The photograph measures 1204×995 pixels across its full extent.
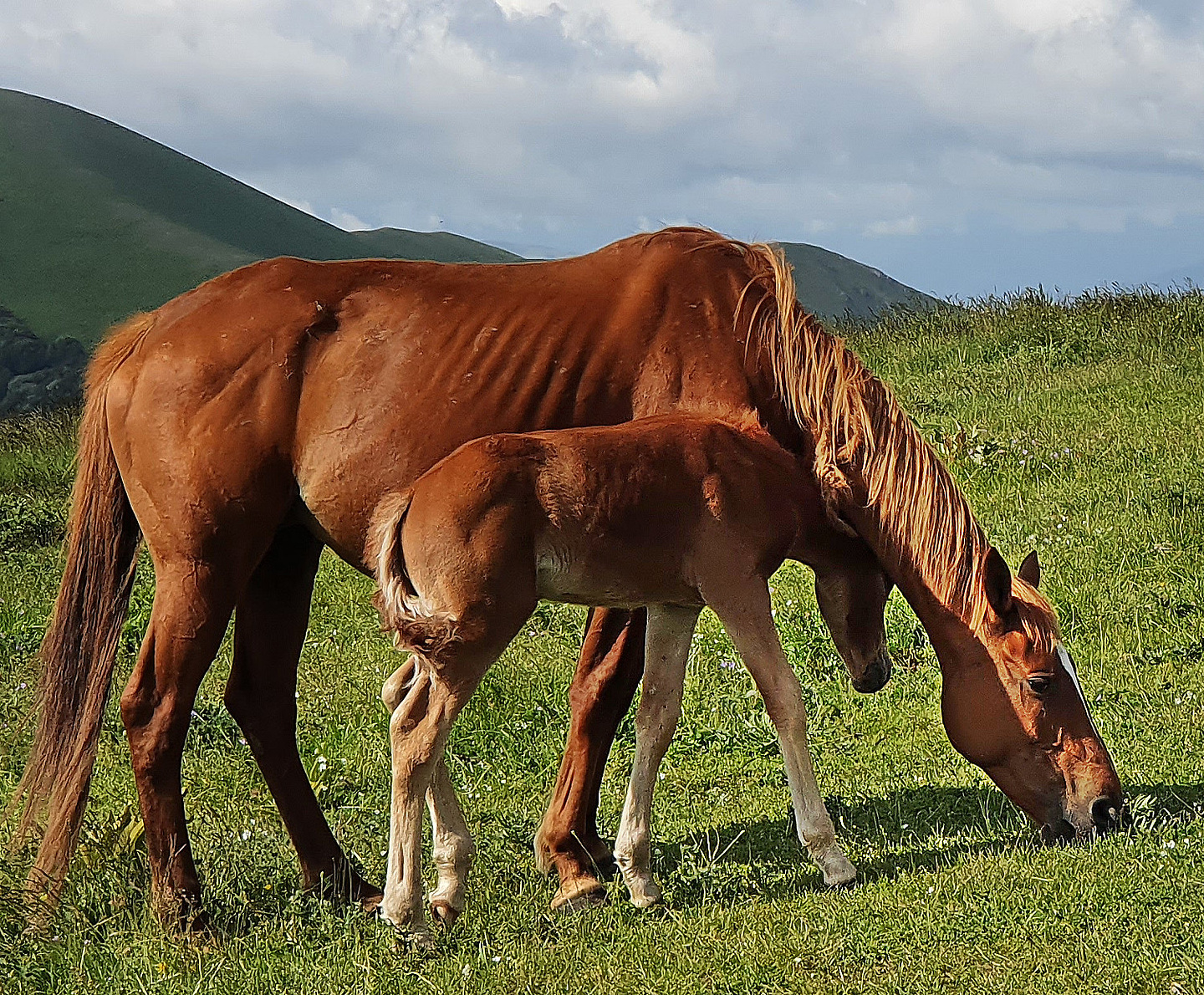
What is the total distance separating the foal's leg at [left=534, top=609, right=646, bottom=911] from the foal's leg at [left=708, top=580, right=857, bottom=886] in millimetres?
807

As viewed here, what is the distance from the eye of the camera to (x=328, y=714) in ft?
22.3

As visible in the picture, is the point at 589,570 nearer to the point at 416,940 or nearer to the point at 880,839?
the point at 416,940

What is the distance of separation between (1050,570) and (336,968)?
5089 millimetres

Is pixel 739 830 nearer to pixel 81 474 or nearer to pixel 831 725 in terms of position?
pixel 831 725

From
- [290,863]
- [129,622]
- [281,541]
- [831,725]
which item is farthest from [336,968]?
[129,622]

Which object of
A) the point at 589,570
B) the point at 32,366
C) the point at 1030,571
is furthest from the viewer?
the point at 32,366

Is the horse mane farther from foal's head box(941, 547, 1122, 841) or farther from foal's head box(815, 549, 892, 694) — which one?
foal's head box(815, 549, 892, 694)

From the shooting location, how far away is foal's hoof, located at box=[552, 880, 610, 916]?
14.5 ft

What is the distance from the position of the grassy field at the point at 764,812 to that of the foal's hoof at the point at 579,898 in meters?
0.09

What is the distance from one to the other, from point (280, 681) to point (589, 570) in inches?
61.0

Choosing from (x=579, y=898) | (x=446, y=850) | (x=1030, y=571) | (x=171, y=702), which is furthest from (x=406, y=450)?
(x=1030, y=571)

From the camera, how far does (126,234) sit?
5853 centimetres

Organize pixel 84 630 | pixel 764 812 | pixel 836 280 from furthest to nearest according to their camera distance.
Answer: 1. pixel 836 280
2. pixel 764 812
3. pixel 84 630

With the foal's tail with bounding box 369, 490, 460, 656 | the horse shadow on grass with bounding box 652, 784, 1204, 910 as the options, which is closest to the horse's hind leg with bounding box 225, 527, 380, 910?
the foal's tail with bounding box 369, 490, 460, 656
